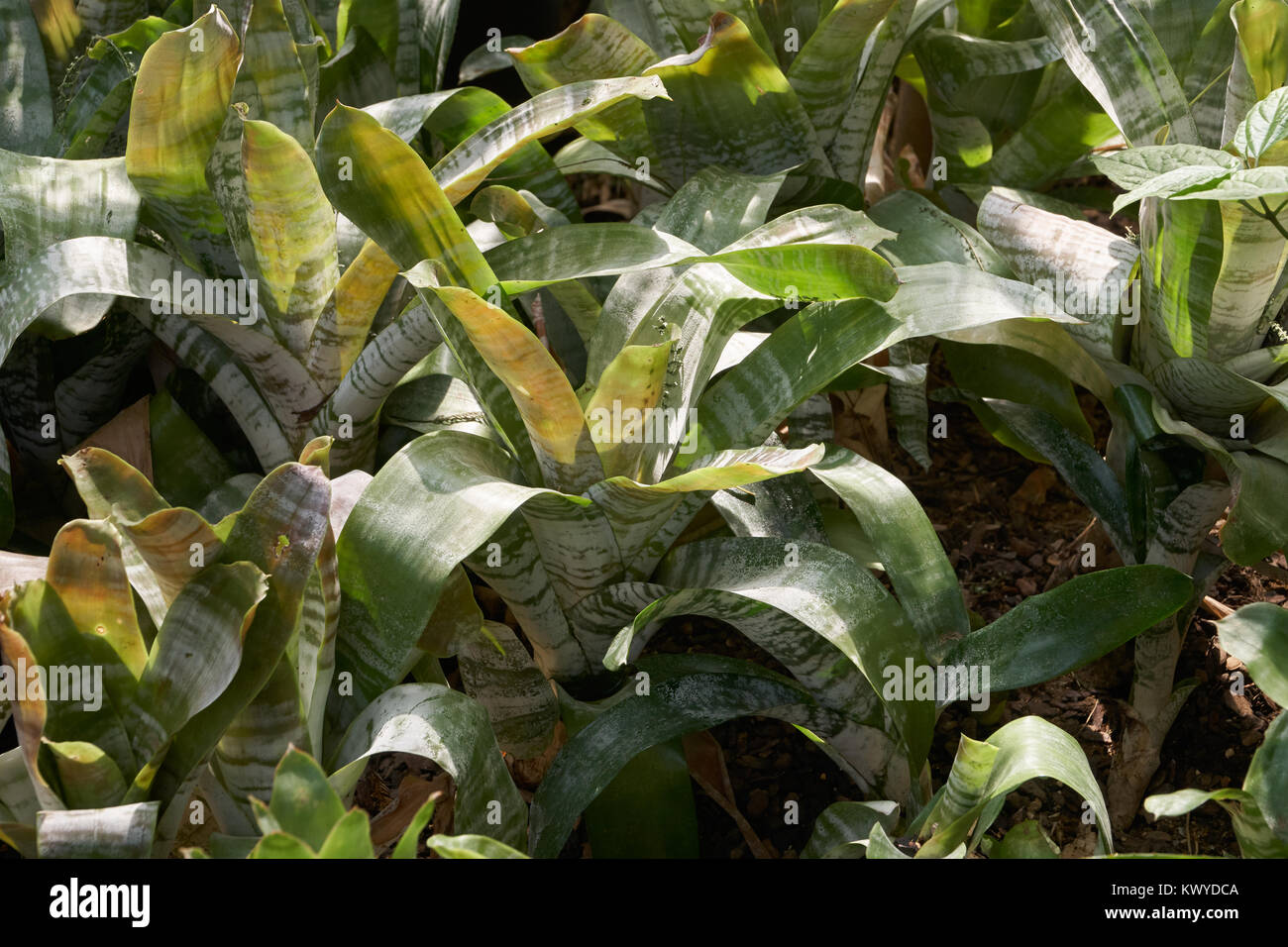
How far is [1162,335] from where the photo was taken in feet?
3.73

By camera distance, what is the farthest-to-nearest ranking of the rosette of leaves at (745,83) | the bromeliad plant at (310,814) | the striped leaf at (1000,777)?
the rosette of leaves at (745,83)
the striped leaf at (1000,777)
the bromeliad plant at (310,814)

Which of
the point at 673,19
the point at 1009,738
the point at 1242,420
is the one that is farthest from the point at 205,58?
the point at 1242,420

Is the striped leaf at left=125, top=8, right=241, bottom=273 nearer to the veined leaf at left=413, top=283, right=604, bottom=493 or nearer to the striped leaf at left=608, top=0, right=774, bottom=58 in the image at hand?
the veined leaf at left=413, top=283, right=604, bottom=493

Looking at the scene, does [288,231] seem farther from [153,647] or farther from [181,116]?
[153,647]

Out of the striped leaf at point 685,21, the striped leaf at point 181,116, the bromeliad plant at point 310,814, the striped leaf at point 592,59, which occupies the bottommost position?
the bromeliad plant at point 310,814

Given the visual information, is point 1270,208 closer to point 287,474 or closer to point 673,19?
point 673,19

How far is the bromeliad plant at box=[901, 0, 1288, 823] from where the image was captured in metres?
1.05

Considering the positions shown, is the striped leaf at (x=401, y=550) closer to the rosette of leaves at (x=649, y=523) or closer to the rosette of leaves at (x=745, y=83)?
the rosette of leaves at (x=649, y=523)

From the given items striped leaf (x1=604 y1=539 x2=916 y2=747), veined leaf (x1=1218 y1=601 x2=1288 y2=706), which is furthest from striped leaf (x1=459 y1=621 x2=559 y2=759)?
veined leaf (x1=1218 y1=601 x2=1288 y2=706)

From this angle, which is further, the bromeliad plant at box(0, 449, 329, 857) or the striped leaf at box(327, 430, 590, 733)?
the striped leaf at box(327, 430, 590, 733)

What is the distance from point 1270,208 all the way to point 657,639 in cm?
74

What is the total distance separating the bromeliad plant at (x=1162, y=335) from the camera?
105cm

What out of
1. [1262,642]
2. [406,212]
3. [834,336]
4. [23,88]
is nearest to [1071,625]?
[1262,642]

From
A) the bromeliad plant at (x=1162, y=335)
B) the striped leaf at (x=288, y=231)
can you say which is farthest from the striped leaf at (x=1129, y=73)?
the striped leaf at (x=288, y=231)
